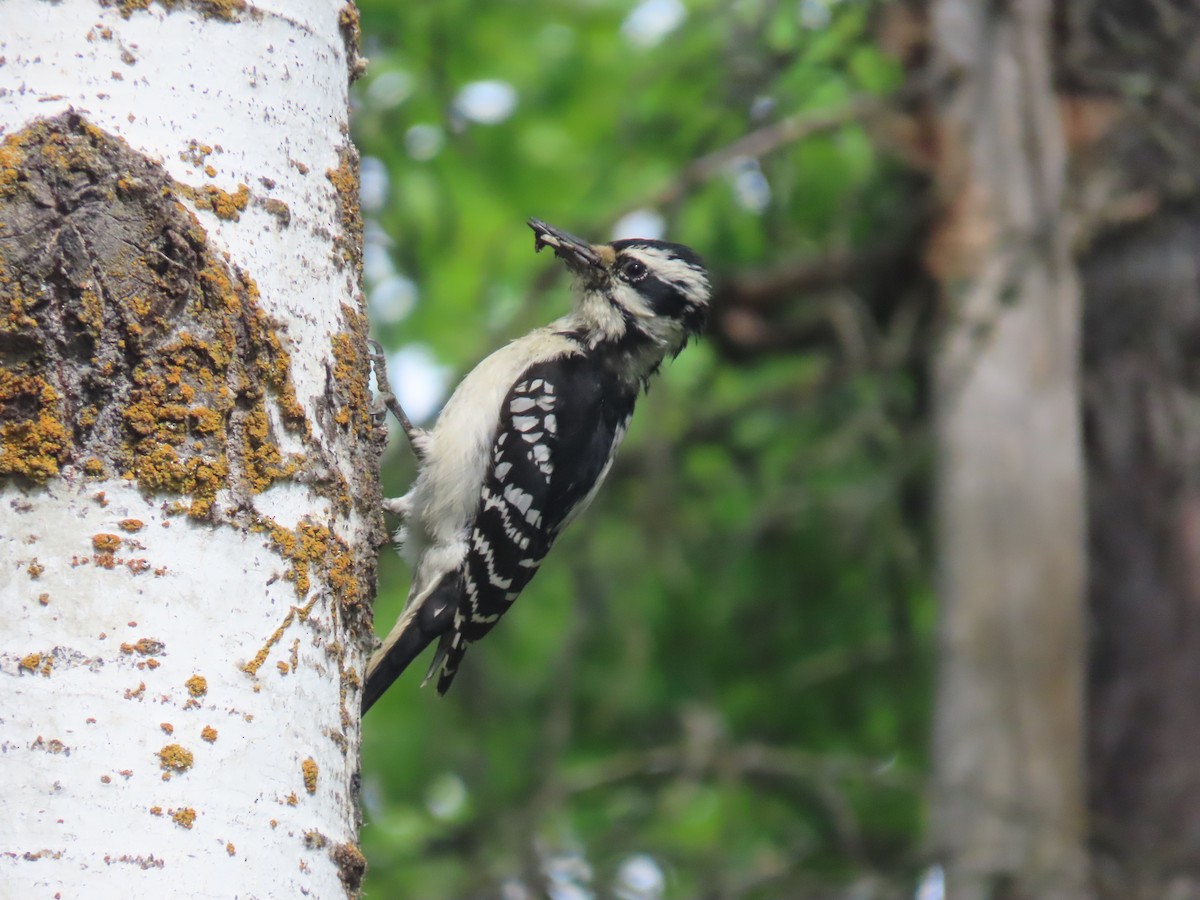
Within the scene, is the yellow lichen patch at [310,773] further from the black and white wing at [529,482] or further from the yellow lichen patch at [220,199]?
the black and white wing at [529,482]

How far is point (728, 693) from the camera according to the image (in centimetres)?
688

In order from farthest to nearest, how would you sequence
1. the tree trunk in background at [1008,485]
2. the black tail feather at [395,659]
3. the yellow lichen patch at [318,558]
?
the tree trunk in background at [1008,485] < the black tail feather at [395,659] < the yellow lichen patch at [318,558]

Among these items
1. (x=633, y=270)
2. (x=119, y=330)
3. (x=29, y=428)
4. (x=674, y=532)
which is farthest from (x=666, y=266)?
(x=29, y=428)

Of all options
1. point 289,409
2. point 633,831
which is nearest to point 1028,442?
point 633,831

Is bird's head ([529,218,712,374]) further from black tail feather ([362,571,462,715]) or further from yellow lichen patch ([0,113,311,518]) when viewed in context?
yellow lichen patch ([0,113,311,518])

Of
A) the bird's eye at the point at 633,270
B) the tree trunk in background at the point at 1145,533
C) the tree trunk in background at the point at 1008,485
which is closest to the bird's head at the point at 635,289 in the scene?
the bird's eye at the point at 633,270

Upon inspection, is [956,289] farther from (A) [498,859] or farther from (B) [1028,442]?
(A) [498,859]

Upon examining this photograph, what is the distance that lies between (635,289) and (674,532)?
133 centimetres

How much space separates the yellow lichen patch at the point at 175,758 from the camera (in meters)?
1.70

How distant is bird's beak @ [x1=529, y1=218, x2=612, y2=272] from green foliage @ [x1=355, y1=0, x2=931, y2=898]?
0.42 metres

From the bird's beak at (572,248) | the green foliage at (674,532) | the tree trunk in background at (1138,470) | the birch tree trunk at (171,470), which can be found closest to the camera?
the birch tree trunk at (171,470)

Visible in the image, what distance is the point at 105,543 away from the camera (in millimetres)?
1771

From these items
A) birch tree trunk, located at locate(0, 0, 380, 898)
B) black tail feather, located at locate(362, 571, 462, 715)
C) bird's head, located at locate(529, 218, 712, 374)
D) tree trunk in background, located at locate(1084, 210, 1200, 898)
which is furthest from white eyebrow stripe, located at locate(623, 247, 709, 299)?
birch tree trunk, located at locate(0, 0, 380, 898)

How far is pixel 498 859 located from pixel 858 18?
10.2 ft
